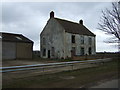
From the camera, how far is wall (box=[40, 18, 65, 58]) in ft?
93.0

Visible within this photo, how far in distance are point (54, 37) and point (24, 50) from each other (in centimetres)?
737

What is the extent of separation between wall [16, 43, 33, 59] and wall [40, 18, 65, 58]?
402 cm

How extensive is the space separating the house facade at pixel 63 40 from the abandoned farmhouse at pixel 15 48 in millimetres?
4187

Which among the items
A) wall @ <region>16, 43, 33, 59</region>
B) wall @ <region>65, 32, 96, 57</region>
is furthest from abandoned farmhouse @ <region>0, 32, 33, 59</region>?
wall @ <region>65, 32, 96, 57</region>

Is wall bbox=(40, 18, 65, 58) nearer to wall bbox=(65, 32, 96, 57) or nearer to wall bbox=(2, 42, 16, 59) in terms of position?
wall bbox=(65, 32, 96, 57)

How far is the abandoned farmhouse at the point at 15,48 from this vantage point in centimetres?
2681

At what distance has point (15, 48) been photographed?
28.2 m

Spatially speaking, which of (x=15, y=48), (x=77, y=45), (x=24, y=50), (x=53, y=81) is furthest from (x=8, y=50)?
(x=53, y=81)

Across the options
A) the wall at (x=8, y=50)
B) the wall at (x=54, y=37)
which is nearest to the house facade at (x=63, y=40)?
the wall at (x=54, y=37)

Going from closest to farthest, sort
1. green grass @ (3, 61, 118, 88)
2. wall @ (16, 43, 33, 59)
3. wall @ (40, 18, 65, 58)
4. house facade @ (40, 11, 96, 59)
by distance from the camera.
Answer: green grass @ (3, 61, 118, 88), house facade @ (40, 11, 96, 59), wall @ (40, 18, 65, 58), wall @ (16, 43, 33, 59)

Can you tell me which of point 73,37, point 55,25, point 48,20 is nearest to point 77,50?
point 73,37

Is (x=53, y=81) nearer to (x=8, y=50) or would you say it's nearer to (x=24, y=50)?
(x=8, y=50)

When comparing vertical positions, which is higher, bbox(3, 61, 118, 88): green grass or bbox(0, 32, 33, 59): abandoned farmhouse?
bbox(0, 32, 33, 59): abandoned farmhouse

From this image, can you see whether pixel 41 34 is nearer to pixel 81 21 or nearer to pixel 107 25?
pixel 81 21
